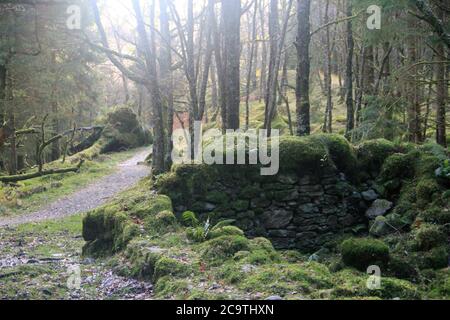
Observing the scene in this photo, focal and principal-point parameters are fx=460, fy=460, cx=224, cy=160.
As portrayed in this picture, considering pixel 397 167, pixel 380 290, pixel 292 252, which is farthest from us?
pixel 397 167

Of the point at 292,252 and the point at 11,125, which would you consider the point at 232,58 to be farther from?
the point at 11,125

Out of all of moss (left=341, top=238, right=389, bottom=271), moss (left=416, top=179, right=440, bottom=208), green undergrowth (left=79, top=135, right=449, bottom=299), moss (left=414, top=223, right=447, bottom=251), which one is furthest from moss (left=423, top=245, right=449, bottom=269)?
moss (left=416, top=179, right=440, bottom=208)

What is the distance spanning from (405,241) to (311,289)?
2.63 m

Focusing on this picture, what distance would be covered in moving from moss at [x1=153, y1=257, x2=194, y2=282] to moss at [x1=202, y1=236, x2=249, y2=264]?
43cm

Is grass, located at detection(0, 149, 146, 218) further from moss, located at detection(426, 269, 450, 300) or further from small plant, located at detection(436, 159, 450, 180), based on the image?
moss, located at detection(426, 269, 450, 300)

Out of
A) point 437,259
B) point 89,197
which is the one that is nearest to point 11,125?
point 89,197

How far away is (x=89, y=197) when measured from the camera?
17047 millimetres

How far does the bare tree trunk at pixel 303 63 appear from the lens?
10172 mm

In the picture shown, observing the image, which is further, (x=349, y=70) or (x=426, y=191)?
(x=349, y=70)

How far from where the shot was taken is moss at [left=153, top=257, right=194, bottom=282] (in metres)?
5.95

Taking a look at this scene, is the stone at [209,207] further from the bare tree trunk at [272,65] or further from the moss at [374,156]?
the bare tree trunk at [272,65]

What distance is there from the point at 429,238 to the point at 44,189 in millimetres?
14863

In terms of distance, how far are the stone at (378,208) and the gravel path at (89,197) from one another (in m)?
9.47
